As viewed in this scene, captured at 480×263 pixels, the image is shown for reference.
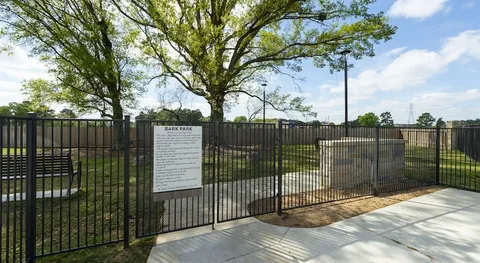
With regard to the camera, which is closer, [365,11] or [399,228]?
[399,228]

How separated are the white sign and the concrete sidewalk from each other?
89cm

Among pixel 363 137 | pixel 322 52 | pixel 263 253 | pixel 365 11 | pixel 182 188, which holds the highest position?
pixel 365 11

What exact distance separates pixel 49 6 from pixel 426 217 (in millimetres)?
18525

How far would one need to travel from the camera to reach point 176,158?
3.86 meters

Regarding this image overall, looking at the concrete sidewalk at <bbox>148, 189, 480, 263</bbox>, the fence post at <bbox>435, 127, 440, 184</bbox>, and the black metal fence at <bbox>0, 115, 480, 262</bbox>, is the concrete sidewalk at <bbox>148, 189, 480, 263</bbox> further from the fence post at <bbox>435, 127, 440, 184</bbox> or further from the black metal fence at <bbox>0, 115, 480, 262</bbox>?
the fence post at <bbox>435, 127, 440, 184</bbox>

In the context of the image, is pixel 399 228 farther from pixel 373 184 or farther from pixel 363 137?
pixel 363 137

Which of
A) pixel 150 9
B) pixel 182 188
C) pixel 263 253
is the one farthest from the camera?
pixel 150 9

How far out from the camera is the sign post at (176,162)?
3713mm

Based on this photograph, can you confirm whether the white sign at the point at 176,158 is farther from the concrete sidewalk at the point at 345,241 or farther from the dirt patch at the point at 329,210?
the dirt patch at the point at 329,210

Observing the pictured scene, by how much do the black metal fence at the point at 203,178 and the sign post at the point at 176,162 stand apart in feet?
0.54

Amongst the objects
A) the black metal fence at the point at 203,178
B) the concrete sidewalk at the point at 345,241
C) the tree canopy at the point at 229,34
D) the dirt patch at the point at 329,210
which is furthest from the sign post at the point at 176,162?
the tree canopy at the point at 229,34

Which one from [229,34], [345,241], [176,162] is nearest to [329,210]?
[345,241]

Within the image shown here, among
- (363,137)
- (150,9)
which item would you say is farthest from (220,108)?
(363,137)

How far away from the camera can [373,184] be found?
6414mm
